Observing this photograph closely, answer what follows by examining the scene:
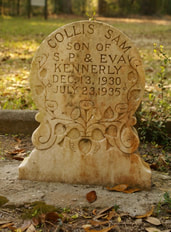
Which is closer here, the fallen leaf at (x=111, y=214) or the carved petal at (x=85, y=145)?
the fallen leaf at (x=111, y=214)

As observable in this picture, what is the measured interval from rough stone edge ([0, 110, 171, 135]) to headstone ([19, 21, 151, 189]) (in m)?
1.18

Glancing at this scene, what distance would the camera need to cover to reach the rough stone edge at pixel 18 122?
435cm

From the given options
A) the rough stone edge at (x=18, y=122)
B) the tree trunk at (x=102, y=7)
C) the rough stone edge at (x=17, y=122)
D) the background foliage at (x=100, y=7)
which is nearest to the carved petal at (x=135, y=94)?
the rough stone edge at (x=18, y=122)

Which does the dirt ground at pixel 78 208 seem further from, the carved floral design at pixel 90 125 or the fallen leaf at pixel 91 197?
the carved floral design at pixel 90 125

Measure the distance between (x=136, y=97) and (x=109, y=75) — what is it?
0.27 m

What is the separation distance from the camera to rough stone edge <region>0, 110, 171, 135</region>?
435 cm

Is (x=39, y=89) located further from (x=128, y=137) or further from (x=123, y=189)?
(x=123, y=189)

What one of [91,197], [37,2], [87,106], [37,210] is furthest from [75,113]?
[37,2]

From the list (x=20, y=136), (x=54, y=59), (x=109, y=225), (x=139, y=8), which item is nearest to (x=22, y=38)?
(x=20, y=136)

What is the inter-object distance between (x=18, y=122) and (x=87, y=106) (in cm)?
152

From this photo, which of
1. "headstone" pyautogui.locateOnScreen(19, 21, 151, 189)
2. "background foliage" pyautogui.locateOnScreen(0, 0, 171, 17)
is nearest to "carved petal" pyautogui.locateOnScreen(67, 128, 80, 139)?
"headstone" pyautogui.locateOnScreen(19, 21, 151, 189)

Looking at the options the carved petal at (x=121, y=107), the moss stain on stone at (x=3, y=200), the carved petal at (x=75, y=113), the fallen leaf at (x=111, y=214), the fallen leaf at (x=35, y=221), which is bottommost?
the fallen leaf at (x=35, y=221)

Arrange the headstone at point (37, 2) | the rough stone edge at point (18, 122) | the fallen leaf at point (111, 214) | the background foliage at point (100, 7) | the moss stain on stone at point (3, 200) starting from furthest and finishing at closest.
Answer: the background foliage at point (100, 7), the headstone at point (37, 2), the rough stone edge at point (18, 122), the moss stain on stone at point (3, 200), the fallen leaf at point (111, 214)

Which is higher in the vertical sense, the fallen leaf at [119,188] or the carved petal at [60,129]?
the carved petal at [60,129]
